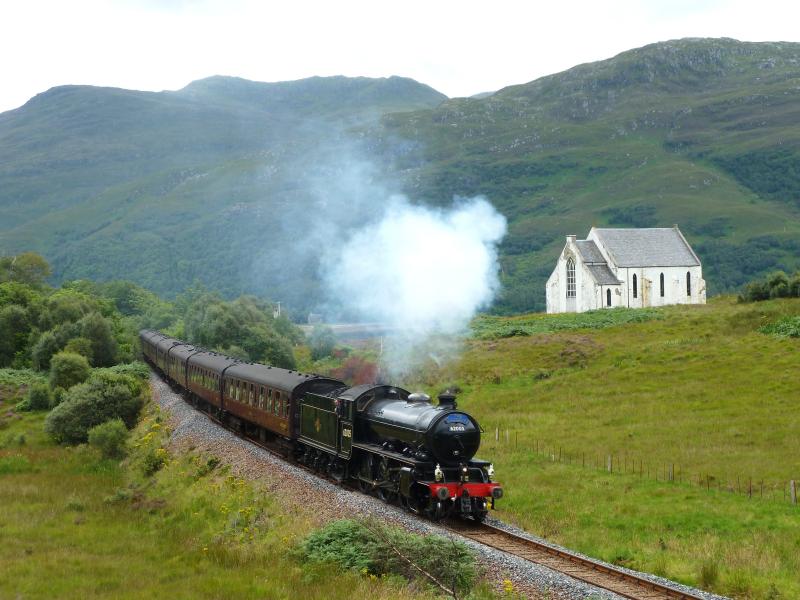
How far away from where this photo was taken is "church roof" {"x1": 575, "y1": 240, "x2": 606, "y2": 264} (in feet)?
333

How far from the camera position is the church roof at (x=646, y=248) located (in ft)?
331

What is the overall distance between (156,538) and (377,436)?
28.3 ft

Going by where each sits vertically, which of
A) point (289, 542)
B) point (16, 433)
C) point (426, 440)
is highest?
point (426, 440)

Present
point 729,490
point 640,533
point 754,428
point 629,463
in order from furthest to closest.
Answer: point 754,428 → point 629,463 → point 729,490 → point 640,533

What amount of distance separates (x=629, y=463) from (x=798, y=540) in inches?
471

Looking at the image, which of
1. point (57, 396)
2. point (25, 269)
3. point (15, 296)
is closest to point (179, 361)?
point (57, 396)

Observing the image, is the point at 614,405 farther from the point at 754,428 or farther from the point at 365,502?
the point at 365,502

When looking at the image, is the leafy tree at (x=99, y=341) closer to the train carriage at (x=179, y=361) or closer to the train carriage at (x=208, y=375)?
the train carriage at (x=179, y=361)

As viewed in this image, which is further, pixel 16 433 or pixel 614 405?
pixel 16 433

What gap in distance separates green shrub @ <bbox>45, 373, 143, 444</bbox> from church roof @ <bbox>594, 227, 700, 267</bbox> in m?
65.2

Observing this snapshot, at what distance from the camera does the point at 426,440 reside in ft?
77.9

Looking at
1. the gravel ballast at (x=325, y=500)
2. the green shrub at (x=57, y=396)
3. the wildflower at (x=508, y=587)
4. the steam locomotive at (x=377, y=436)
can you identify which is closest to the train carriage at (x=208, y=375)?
the gravel ballast at (x=325, y=500)

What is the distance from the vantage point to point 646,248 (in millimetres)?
102938

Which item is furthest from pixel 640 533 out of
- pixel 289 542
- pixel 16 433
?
pixel 16 433
